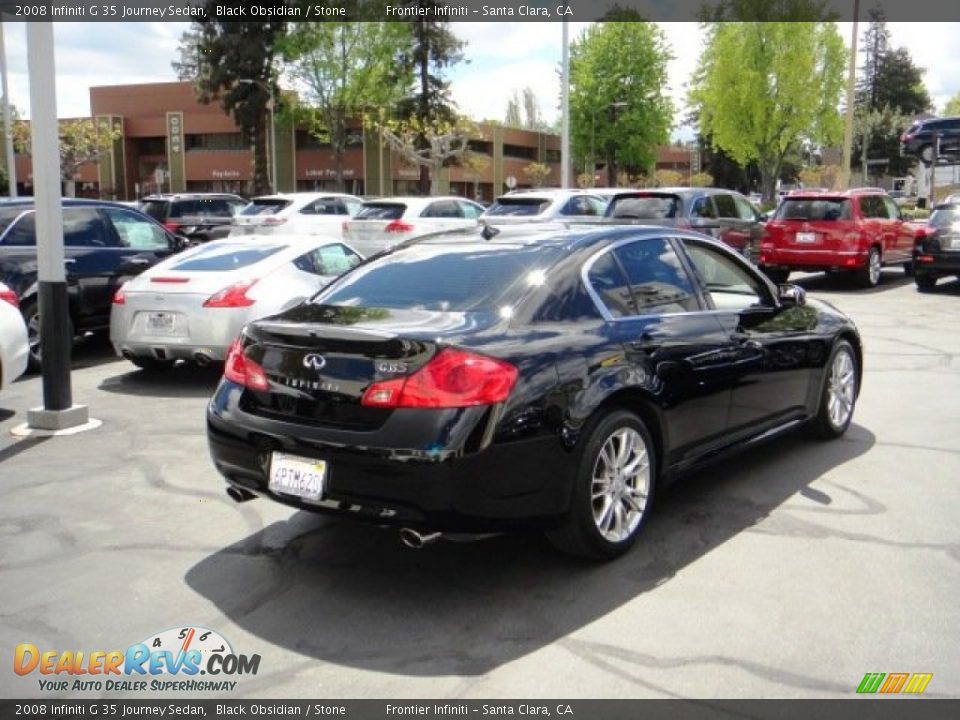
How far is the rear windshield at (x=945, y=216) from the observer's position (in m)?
15.8

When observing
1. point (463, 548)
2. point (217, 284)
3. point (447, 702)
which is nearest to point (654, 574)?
point (463, 548)

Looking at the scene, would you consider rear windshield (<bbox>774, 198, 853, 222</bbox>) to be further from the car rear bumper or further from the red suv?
the car rear bumper

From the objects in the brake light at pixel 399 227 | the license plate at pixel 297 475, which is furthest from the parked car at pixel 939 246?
the license plate at pixel 297 475

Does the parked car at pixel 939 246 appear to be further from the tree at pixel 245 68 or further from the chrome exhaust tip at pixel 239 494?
the tree at pixel 245 68

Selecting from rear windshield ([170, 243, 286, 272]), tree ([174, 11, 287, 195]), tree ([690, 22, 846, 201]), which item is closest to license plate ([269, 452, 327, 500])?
rear windshield ([170, 243, 286, 272])

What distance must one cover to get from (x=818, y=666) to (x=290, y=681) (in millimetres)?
1930

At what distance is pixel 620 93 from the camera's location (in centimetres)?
6216

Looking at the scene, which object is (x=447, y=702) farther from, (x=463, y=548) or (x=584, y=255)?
(x=584, y=255)

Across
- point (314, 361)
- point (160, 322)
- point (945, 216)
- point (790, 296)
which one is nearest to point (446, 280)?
point (314, 361)

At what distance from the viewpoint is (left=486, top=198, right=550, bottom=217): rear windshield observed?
689 inches

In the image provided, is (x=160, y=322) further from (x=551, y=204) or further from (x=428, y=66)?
(x=428, y=66)

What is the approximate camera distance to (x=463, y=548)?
4680mm

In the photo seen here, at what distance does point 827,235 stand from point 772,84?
1337 inches

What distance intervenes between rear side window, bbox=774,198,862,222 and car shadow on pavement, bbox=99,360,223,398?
11.0 m
